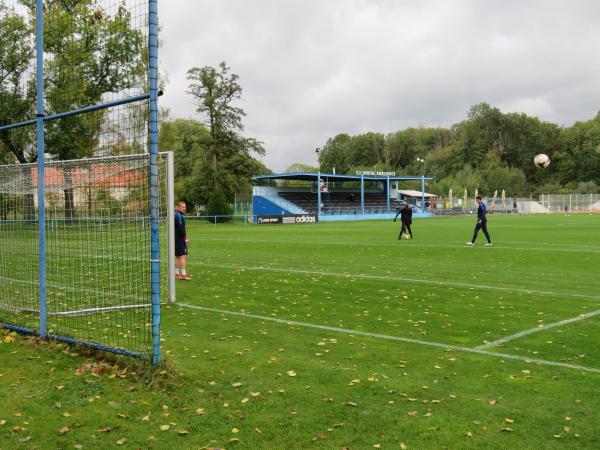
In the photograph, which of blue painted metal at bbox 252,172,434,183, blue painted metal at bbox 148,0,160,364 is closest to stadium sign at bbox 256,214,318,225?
blue painted metal at bbox 252,172,434,183

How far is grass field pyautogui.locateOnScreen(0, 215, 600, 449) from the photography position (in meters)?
4.61

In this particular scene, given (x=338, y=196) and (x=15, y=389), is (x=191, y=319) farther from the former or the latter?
(x=338, y=196)

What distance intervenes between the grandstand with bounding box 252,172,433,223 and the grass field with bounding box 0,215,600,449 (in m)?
49.1

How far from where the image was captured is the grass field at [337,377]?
15.1ft

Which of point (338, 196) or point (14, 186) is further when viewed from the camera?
point (338, 196)

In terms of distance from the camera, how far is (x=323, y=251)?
20.8 m

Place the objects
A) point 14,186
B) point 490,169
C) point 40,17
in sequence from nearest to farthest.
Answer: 1. point 40,17
2. point 14,186
3. point 490,169

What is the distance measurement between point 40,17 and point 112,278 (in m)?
6.93

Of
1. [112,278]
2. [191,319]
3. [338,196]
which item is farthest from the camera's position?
[338,196]

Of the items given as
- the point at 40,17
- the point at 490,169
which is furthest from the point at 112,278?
the point at 490,169

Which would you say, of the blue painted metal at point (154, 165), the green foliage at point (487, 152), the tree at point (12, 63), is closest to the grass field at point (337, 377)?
the blue painted metal at point (154, 165)

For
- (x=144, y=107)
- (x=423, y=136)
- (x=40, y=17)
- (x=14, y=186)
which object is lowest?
A: (x=14, y=186)

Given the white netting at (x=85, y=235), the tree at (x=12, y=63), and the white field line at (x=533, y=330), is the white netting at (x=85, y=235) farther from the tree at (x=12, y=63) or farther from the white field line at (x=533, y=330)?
the tree at (x=12, y=63)

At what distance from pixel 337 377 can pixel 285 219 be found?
160 ft
